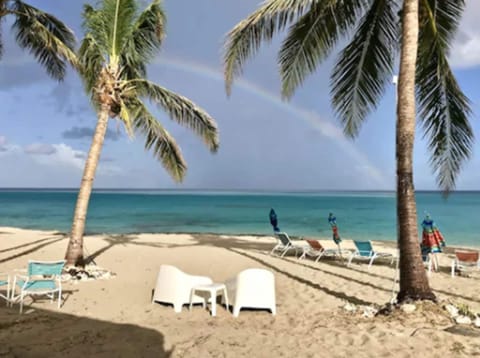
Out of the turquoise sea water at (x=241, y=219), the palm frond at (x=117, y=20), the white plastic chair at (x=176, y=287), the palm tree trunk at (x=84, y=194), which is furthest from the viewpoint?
the turquoise sea water at (x=241, y=219)

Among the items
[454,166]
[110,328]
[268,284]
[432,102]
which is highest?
[432,102]

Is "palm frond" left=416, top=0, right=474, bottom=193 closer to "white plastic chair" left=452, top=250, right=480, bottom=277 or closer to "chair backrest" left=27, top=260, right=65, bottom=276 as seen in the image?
"white plastic chair" left=452, top=250, right=480, bottom=277

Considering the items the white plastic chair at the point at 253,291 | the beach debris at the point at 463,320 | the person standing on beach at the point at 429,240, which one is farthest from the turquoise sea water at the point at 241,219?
the white plastic chair at the point at 253,291

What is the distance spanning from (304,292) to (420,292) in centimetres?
244

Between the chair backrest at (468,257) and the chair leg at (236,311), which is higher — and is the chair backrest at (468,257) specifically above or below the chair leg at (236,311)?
above

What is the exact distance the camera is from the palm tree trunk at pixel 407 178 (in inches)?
206

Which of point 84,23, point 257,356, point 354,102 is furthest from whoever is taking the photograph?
point 84,23

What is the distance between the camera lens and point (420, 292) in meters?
5.18

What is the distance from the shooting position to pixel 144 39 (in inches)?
386

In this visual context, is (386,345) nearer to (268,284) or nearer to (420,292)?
(420,292)

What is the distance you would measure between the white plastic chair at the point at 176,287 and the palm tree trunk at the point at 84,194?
9.16ft

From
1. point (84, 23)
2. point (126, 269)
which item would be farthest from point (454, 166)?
point (84, 23)

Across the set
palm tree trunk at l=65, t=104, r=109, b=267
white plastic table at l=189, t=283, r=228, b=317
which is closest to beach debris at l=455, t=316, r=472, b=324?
white plastic table at l=189, t=283, r=228, b=317

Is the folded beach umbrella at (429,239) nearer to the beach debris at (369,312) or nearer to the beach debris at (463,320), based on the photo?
the beach debris at (369,312)
